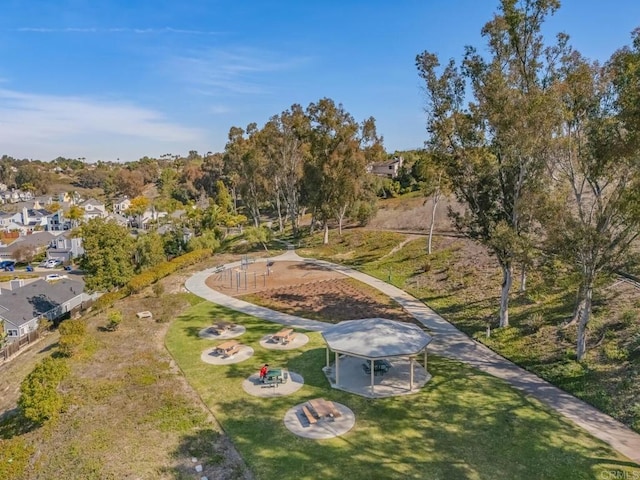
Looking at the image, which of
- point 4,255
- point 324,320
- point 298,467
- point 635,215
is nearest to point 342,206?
point 324,320

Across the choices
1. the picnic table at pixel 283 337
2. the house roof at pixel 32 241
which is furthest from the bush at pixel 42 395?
the house roof at pixel 32 241

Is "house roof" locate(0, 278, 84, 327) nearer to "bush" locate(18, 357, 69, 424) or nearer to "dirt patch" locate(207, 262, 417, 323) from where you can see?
"dirt patch" locate(207, 262, 417, 323)

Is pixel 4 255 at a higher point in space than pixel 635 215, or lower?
lower

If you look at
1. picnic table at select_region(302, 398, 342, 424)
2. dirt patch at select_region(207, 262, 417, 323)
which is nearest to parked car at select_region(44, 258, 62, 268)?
dirt patch at select_region(207, 262, 417, 323)

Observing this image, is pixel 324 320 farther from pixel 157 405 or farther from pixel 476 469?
pixel 476 469

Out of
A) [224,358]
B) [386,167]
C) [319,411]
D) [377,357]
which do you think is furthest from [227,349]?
[386,167]

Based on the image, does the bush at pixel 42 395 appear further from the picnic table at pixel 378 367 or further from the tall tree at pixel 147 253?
the tall tree at pixel 147 253
